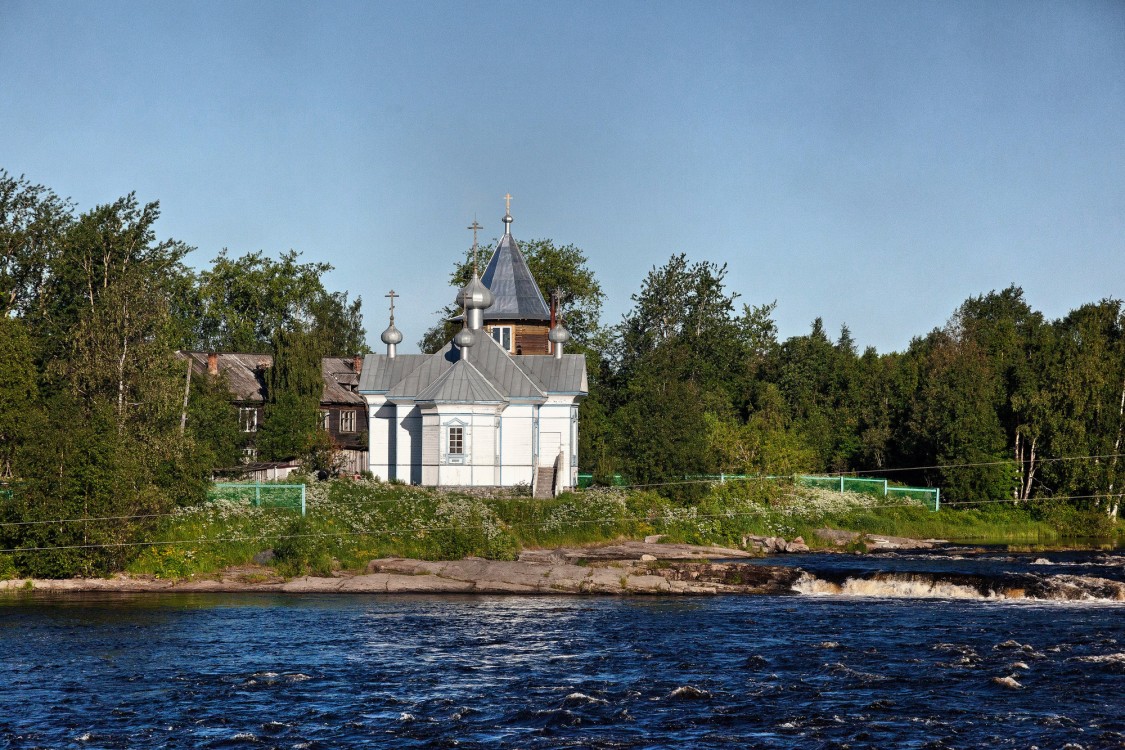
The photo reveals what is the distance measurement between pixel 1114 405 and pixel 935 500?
30.3 feet

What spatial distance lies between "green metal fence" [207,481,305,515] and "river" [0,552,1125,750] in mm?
6339

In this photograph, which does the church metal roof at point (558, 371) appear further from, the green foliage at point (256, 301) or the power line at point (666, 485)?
the green foliage at point (256, 301)

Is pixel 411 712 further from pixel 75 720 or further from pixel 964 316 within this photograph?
pixel 964 316

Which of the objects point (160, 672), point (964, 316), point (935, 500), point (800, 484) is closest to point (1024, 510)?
point (935, 500)

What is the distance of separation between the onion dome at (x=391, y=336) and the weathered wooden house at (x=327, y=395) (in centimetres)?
1019

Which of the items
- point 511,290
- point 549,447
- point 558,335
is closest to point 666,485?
point 549,447

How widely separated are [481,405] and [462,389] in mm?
1076

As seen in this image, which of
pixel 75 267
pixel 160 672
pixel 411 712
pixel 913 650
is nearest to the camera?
pixel 411 712

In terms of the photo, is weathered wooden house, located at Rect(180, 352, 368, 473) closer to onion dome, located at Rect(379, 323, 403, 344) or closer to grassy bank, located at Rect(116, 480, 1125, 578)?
onion dome, located at Rect(379, 323, 403, 344)

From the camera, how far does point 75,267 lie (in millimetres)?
53625

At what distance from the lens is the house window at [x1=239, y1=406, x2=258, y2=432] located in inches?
2577

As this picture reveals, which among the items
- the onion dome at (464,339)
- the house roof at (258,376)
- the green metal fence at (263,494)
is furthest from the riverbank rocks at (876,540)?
the house roof at (258,376)

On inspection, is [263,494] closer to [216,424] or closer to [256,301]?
[216,424]

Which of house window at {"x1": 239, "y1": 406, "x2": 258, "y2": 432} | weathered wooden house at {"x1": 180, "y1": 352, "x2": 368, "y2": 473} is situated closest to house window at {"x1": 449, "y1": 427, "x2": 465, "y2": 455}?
weathered wooden house at {"x1": 180, "y1": 352, "x2": 368, "y2": 473}
